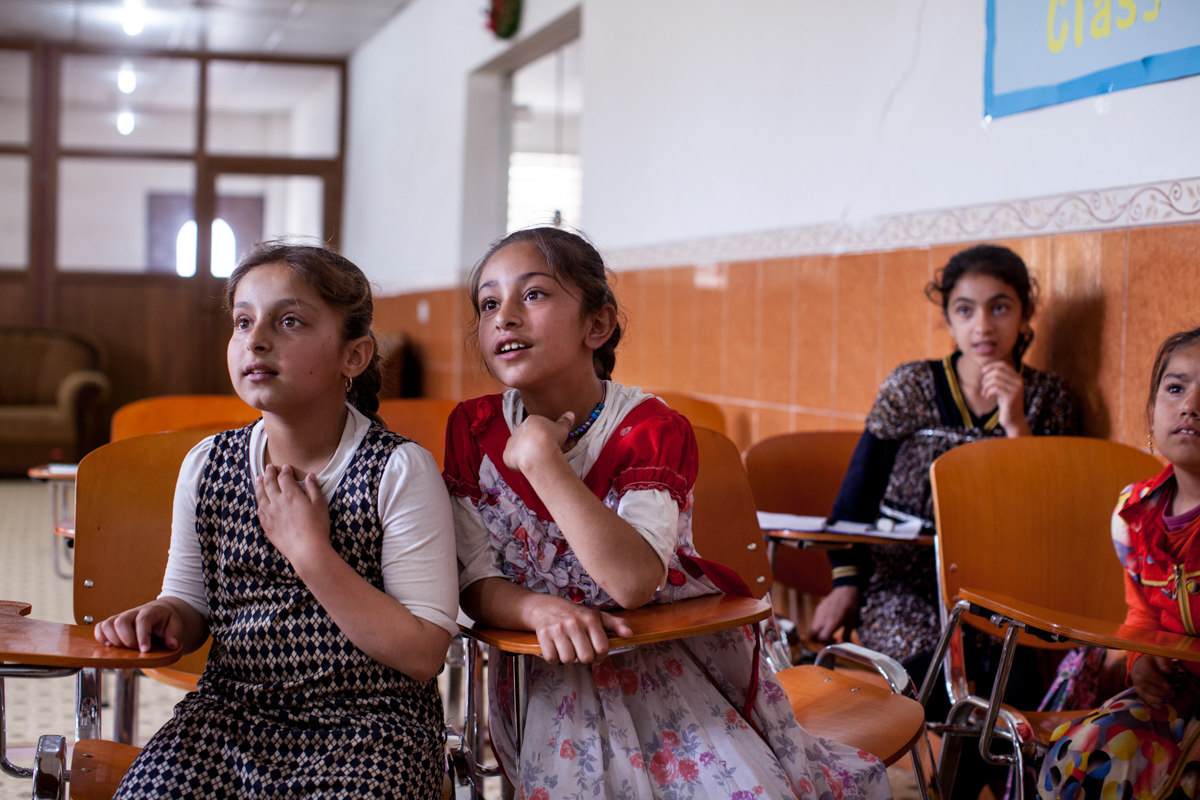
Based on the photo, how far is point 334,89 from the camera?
8.28 meters

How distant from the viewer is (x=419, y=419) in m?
2.49

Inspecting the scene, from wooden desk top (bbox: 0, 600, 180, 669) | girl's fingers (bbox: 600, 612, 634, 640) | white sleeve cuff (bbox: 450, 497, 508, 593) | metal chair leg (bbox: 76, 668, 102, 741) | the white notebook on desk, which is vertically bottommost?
metal chair leg (bbox: 76, 668, 102, 741)

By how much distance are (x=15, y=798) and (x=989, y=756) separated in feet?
6.04

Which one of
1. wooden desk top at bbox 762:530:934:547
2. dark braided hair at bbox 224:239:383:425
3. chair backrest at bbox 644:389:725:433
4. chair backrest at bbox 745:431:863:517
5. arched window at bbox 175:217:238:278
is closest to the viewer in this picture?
dark braided hair at bbox 224:239:383:425

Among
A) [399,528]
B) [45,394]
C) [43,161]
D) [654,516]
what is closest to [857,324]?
[654,516]

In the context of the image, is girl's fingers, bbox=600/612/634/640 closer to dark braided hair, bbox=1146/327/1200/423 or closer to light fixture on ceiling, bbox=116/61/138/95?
dark braided hair, bbox=1146/327/1200/423

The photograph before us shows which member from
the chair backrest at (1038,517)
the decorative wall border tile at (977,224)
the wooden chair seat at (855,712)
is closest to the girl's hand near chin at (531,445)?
the wooden chair seat at (855,712)

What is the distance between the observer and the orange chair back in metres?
2.43

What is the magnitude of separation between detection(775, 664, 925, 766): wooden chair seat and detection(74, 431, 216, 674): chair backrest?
0.89 metres

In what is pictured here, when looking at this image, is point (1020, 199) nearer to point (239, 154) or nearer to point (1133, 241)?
point (1133, 241)

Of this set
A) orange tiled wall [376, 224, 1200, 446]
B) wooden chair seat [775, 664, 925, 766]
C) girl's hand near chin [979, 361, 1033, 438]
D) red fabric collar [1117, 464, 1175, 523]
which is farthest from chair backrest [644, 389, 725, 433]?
red fabric collar [1117, 464, 1175, 523]

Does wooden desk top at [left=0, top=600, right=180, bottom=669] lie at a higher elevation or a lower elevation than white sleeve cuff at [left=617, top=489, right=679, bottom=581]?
lower

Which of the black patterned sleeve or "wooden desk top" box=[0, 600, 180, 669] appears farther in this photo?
the black patterned sleeve

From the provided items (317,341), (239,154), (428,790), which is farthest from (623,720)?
(239,154)
